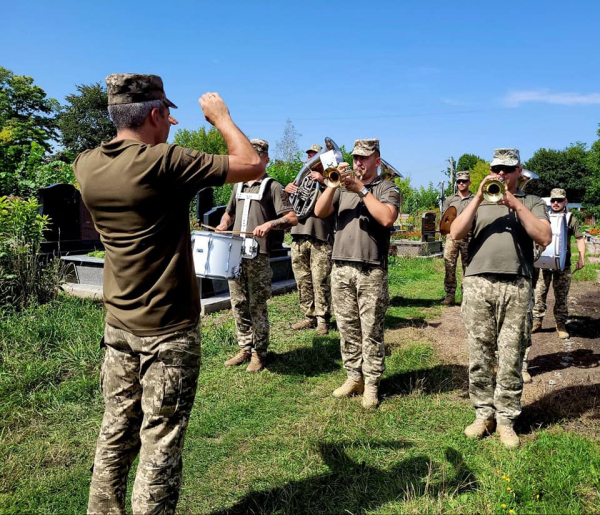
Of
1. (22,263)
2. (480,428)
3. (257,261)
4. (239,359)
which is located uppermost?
(257,261)

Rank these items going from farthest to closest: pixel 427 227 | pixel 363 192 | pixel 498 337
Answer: pixel 427 227 → pixel 363 192 → pixel 498 337

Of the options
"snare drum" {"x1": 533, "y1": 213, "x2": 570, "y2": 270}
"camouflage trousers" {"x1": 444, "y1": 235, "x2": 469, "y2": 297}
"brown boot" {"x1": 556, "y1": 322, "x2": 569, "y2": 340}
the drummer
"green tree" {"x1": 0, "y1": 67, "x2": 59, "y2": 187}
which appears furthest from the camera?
"green tree" {"x1": 0, "y1": 67, "x2": 59, "y2": 187}

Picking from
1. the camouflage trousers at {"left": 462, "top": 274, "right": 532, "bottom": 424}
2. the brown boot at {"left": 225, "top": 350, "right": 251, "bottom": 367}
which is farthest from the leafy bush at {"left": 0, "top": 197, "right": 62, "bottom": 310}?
the camouflage trousers at {"left": 462, "top": 274, "right": 532, "bottom": 424}

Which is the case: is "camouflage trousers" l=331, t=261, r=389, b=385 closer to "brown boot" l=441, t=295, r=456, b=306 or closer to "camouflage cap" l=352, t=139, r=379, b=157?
"camouflage cap" l=352, t=139, r=379, b=157

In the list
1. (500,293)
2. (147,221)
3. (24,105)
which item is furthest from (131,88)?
(24,105)

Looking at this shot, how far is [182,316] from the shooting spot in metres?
2.42

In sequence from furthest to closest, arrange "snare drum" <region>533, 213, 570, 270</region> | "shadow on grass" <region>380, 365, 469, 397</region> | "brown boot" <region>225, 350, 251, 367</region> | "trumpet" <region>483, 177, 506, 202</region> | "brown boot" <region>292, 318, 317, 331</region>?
"brown boot" <region>292, 318, 317, 331</region>
"snare drum" <region>533, 213, 570, 270</region>
"brown boot" <region>225, 350, 251, 367</region>
"shadow on grass" <region>380, 365, 469, 397</region>
"trumpet" <region>483, 177, 506, 202</region>

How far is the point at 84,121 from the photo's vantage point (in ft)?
168

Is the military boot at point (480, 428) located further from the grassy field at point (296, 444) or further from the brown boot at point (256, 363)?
the brown boot at point (256, 363)

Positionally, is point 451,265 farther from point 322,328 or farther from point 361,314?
point 361,314

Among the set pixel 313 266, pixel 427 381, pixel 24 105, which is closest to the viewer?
pixel 427 381

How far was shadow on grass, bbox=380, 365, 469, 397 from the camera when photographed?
16.2ft

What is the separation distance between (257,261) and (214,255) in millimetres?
613

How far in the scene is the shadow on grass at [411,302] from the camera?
9.33m
